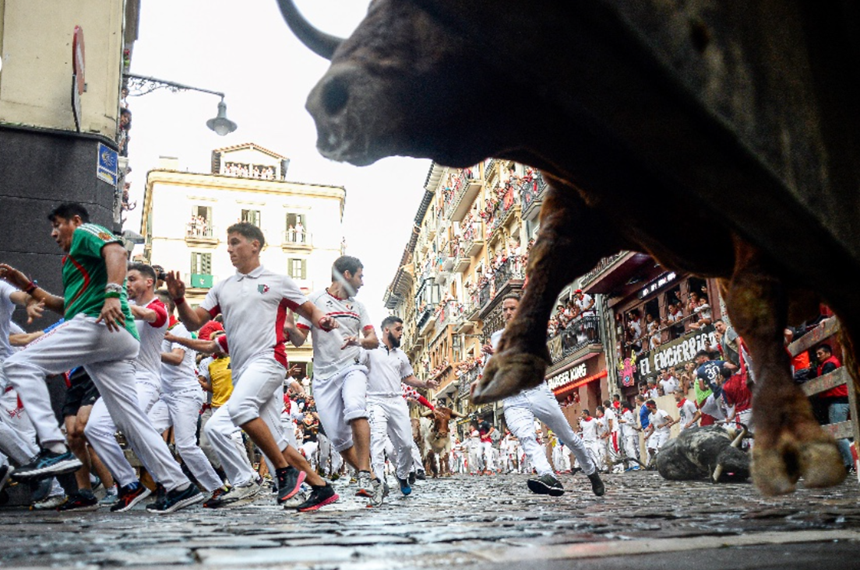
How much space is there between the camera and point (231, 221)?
6050 cm

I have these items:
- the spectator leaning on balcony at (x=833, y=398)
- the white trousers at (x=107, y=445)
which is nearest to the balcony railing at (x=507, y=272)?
the spectator leaning on balcony at (x=833, y=398)

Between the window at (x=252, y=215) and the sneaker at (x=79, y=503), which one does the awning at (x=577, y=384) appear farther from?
the window at (x=252, y=215)

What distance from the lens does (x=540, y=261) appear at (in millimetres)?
3000

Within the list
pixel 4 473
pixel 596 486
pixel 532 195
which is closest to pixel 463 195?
pixel 532 195

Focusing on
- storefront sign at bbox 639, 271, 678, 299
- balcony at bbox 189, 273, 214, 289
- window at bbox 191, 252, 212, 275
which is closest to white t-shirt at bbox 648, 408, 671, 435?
storefront sign at bbox 639, 271, 678, 299

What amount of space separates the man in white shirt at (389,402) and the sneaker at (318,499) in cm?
249

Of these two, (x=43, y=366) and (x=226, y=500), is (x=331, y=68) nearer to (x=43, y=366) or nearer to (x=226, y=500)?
(x=43, y=366)

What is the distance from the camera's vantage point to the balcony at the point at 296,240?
2362 inches

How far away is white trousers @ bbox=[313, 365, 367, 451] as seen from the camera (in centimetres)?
763

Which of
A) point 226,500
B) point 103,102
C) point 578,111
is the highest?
point 103,102

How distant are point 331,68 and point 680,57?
0.98m

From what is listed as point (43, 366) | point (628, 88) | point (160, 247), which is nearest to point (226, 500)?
point (43, 366)

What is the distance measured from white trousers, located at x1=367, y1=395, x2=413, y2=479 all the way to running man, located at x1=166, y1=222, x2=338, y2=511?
197cm

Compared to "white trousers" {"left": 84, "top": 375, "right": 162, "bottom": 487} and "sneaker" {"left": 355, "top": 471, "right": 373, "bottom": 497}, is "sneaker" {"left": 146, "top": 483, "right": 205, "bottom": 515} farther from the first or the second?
"sneaker" {"left": 355, "top": 471, "right": 373, "bottom": 497}
